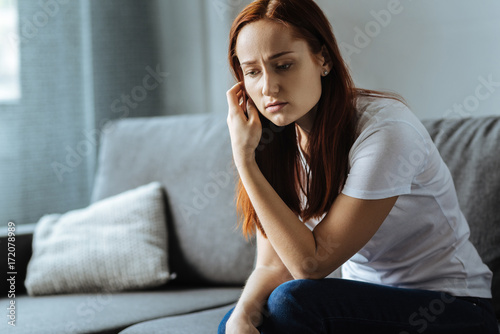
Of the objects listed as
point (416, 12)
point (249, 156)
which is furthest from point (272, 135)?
point (416, 12)

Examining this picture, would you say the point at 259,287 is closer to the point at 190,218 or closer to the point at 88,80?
the point at 190,218

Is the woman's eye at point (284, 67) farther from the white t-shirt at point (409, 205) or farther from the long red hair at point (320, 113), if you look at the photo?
the white t-shirt at point (409, 205)

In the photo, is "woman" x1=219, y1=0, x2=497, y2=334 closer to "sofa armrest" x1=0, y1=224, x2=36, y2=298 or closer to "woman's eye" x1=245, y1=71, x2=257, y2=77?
"woman's eye" x1=245, y1=71, x2=257, y2=77

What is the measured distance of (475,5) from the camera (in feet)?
5.28

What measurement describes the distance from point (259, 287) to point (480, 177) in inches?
22.8

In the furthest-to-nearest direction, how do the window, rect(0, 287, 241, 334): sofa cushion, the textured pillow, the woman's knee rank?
the window
the textured pillow
rect(0, 287, 241, 334): sofa cushion
the woman's knee

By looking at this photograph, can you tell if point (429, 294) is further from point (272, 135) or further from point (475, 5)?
point (475, 5)

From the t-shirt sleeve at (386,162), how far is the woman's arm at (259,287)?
282mm

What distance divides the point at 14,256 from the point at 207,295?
0.64 metres

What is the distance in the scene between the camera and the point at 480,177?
1.32 metres

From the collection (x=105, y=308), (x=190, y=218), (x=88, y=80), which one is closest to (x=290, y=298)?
(x=105, y=308)

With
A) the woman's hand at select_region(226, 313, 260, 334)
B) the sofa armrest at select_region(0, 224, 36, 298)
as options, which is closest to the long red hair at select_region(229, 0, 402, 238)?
the woman's hand at select_region(226, 313, 260, 334)

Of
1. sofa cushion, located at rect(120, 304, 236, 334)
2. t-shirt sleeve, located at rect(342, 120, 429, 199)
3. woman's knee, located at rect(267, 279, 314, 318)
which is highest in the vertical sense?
t-shirt sleeve, located at rect(342, 120, 429, 199)

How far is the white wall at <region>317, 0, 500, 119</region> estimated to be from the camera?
1.59 meters
